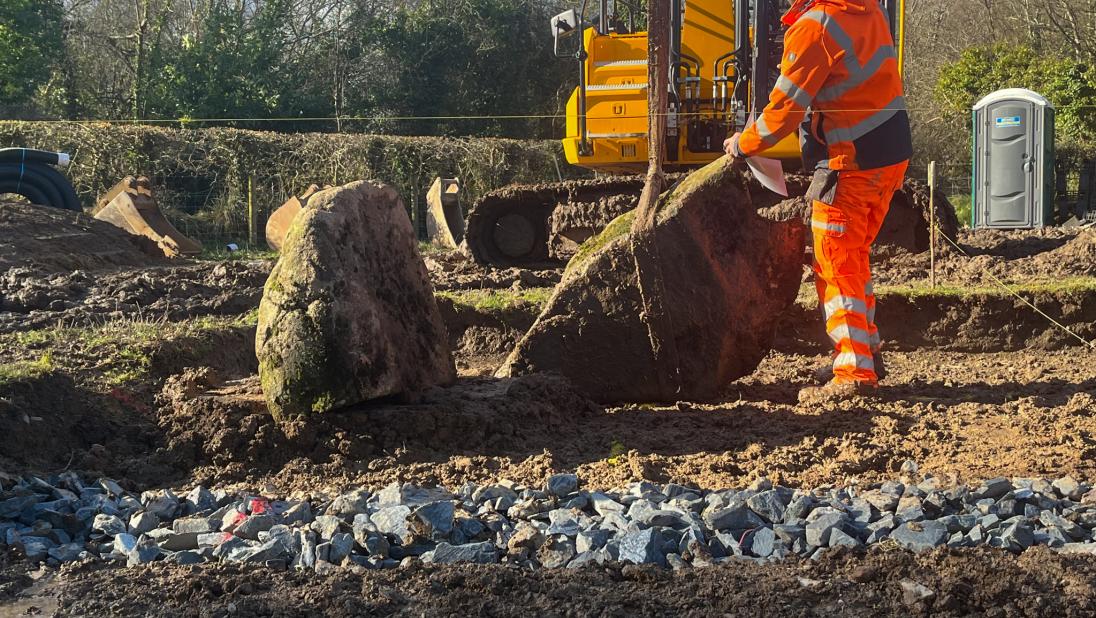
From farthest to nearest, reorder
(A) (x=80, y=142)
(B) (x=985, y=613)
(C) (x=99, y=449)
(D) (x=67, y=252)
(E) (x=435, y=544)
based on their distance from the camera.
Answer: (A) (x=80, y=142), (D) (x=67, y=252), (C) (x=99, y=449), (E) (x=435, y=544), (B) (x=985, y=613)

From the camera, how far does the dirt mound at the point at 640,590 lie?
3105mm

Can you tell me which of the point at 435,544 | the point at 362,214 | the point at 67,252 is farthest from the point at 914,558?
the point at 67,252

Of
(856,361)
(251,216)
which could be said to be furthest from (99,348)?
(251,216)

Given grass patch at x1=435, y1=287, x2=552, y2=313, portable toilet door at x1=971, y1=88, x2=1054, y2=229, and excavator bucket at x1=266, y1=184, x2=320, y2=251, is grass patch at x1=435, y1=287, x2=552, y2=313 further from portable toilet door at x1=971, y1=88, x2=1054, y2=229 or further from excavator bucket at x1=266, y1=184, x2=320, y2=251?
portable toilet door at x1=971, y1=88, x2=1054, y2=229

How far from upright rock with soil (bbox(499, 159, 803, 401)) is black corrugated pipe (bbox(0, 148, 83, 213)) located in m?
10.1

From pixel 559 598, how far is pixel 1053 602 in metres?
1.40

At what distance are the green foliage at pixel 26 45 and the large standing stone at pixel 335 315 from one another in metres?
21.4

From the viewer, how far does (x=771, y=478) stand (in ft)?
14.8

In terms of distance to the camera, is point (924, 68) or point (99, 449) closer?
point (99, 449)

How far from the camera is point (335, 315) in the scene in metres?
4.90

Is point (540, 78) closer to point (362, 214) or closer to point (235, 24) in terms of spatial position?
point (235, 24)

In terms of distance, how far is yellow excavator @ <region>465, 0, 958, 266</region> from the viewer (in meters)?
10.7

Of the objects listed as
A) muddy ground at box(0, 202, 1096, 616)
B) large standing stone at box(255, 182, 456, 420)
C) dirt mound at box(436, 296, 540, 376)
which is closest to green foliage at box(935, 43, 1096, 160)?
muddy ground at box(0, 202, 1096, 616)

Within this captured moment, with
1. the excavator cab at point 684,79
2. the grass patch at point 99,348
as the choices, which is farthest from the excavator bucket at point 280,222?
the grass patch at point 99,348
